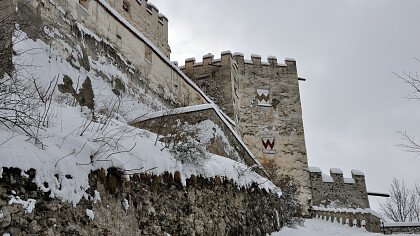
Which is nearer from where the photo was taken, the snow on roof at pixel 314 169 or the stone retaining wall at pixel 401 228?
the stone retaining wall at pixel 401 228

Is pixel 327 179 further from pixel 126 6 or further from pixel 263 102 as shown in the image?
pixel 126 6

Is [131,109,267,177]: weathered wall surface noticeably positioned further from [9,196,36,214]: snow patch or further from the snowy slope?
[9,196,36,214]: snow patch

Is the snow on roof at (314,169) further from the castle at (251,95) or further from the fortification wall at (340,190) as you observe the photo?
the fortification wall at (340,190)

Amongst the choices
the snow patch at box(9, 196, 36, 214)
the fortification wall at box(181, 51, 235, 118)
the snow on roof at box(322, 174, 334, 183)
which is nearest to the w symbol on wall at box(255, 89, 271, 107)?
the fortification wall at box(181, 51, 235, 118)

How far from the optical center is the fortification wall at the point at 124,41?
30.9 feet

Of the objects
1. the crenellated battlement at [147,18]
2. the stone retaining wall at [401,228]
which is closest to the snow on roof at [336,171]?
the stone retaining wall at [401,228]

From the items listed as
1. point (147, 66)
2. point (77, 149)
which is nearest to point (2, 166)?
point (77, 149)

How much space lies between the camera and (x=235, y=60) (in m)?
24.6

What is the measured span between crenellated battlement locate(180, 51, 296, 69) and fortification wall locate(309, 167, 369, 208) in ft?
23.8

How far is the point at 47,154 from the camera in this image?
3.12 m

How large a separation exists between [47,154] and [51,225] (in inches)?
20.2

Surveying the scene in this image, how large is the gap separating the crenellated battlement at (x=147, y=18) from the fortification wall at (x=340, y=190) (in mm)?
9823

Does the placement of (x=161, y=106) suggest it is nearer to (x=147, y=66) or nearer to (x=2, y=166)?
(x=147, y=66)

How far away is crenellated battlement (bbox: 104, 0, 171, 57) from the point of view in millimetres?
15391
